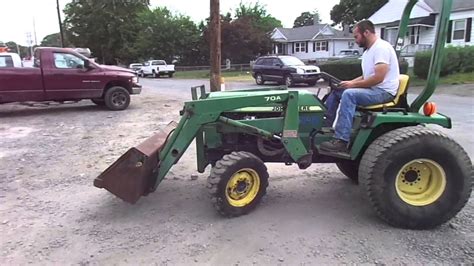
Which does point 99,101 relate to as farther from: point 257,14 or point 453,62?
point 257,14

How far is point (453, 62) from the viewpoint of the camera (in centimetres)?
2188

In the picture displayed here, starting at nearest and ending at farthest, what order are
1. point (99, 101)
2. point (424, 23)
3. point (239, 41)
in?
point (99, 101)
point (424, 23)
point (239, 41)

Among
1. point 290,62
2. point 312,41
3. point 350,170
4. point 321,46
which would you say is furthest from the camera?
point 312,41

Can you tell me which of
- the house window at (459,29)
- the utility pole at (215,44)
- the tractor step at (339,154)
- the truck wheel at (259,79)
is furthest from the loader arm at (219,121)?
the house window at (459,29)

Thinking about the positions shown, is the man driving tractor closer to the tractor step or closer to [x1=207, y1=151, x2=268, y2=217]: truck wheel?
the tractor step

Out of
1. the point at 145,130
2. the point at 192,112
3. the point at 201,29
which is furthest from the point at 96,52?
the point at 192,112

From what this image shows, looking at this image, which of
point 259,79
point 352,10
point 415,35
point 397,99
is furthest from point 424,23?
point 397,99

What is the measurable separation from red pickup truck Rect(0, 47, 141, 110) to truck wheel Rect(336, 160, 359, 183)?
30.9 feet

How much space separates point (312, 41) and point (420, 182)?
5043 centimetres

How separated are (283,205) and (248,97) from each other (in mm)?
1352

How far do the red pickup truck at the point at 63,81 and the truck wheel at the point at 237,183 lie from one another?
9.70 metres

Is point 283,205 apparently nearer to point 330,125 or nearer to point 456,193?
point 330,125

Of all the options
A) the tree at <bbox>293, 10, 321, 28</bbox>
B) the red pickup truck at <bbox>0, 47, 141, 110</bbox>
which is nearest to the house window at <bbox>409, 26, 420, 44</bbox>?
the red pickup truck at <bbox>0, 47, 141, 110</bbox>

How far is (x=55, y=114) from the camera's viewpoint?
1295cm
